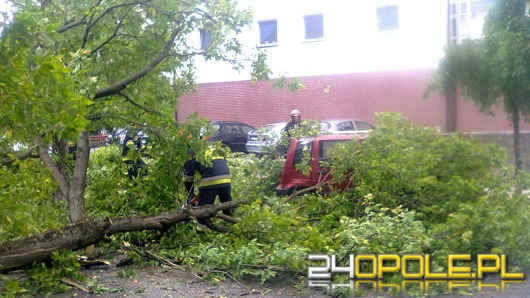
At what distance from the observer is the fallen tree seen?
5059 millimetres

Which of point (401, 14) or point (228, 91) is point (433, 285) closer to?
point (401, 14)

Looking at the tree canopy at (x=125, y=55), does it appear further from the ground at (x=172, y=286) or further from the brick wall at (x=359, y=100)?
the ground at (x=172, y=286)

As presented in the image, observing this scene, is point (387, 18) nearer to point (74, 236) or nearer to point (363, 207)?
point (363, 207)

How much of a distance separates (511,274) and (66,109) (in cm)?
368

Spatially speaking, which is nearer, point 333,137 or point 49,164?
point 49,164

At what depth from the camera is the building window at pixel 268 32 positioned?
10695 mm

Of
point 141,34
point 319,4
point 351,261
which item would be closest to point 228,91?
point 319,4

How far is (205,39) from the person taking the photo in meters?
7.95

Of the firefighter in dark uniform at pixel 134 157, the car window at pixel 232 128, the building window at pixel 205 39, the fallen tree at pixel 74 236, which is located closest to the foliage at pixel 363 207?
the firefighter in dark uniform at pixel 134 157

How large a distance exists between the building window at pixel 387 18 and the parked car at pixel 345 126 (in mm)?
1211

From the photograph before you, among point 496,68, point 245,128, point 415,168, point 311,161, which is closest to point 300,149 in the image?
point 311,161

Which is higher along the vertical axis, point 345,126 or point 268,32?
point 268,32

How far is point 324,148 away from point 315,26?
2.48 meters

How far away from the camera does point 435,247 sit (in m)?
5.53
